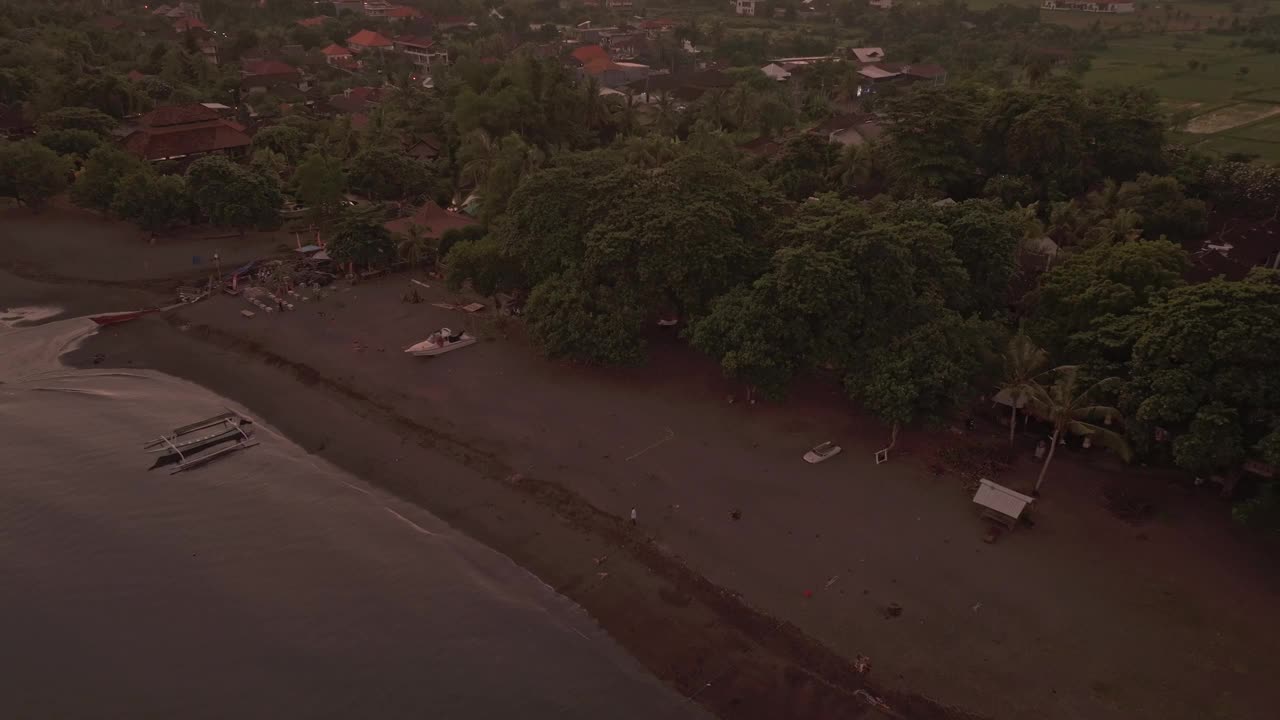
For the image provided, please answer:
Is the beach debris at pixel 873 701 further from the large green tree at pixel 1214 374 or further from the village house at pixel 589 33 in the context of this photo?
the village house at pixel 589 33

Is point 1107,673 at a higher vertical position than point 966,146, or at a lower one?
lower

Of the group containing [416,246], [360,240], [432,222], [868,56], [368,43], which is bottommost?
[416,246]

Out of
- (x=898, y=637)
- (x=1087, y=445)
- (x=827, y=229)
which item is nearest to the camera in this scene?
(x=898, y=637)

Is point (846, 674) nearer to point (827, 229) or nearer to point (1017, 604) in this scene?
point (1017, 604)

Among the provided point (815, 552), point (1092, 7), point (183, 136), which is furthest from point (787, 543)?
point (1092, 7)

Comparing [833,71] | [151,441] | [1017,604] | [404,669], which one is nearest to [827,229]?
[1017,604]

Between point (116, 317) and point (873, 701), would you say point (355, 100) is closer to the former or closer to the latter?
point (116, 317)
